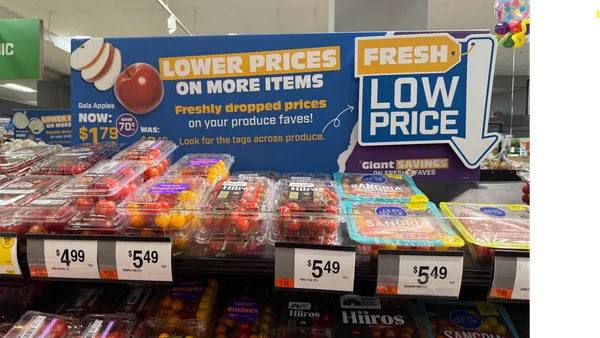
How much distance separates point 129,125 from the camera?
1.33m

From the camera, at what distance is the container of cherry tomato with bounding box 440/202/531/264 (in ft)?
2.43

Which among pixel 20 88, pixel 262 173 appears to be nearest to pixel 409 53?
pixel 262 173

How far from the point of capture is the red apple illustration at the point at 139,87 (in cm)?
130

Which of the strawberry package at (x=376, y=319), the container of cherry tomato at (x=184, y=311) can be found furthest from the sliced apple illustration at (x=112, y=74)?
the strawberry package at (x=376, y=319)

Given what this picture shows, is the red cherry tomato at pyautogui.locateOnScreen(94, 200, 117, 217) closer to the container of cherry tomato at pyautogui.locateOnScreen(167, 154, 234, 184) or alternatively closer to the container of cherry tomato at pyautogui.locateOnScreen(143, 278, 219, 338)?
the container of cherry tomato at pyautogui.locateOnScreen(167, 154, 234, 184)

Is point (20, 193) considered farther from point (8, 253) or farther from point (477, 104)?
point (477, 104)

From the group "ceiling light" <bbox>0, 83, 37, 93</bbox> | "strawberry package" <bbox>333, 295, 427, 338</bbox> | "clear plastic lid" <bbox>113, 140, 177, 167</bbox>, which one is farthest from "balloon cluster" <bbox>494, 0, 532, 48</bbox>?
"ceiling light" <bbox>0, 83, 37, 93</bbox>

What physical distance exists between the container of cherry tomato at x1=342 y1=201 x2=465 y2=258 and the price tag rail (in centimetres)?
42

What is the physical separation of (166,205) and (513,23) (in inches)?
80.5

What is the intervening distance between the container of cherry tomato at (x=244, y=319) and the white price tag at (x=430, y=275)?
470mm

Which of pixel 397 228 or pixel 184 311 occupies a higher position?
pixel 397 228

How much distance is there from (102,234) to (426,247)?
2.29 feet

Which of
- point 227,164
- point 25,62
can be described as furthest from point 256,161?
point 25,62

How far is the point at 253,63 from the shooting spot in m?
1.28
